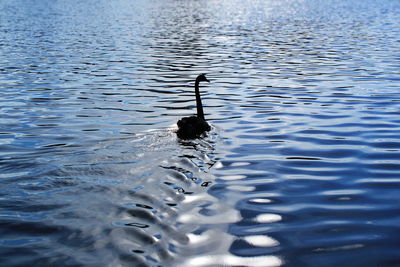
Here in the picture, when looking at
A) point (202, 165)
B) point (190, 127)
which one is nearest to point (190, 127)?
point (190, 127)

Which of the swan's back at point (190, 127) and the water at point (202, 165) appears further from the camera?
the swan's back at point (190, 127)

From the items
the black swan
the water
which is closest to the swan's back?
the black swan

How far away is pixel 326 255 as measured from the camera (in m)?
6.60

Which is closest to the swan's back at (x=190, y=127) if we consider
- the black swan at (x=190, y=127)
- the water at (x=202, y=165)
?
the black swan at (x=190, y=127)

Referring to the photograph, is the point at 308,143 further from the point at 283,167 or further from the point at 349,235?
the point at 349,235

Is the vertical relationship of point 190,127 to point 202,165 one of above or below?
above

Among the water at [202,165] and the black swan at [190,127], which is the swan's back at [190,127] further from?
the water at [202,165]

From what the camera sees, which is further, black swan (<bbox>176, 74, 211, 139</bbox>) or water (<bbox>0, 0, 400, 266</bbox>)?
black swan (<bbox>176, 74, 211, 139</bbox>)

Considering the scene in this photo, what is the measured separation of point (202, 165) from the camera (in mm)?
10531

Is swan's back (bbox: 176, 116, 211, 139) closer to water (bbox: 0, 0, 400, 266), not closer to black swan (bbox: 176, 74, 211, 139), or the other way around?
black swan (bbox: 176, 74, 211, 139)

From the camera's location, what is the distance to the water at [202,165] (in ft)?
22.4

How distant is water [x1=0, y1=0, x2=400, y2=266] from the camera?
22.4 feet

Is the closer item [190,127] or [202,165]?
[202,165]

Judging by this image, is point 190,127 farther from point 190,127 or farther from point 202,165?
point 202,165
